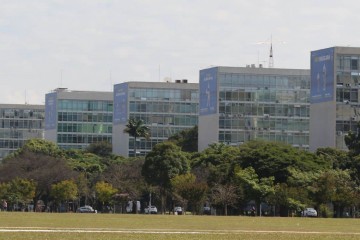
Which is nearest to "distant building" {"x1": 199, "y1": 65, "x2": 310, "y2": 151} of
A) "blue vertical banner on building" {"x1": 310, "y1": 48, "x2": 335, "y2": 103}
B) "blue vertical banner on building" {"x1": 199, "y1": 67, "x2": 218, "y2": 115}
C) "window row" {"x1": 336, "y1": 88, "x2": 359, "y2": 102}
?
"blue vertical banner on building" {"x1": 199, "y1": 67, "x2": 218, "y2": 115}

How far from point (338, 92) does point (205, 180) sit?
99.2ft

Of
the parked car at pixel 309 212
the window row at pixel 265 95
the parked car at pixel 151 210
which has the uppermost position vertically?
the window row at pixel 265 95

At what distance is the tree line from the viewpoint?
12281 cm

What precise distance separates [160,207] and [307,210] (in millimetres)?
35097

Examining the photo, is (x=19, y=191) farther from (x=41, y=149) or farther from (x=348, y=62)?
(x=348, y=62)

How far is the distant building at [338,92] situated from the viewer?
509 ft

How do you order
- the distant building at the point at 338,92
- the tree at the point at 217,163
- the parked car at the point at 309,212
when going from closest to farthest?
the parked car at the point at 309,212 < the tree at the point at 217,163 < the distant building at the point at 338,92

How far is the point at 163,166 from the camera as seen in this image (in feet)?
464

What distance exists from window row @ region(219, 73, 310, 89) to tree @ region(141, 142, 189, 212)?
43292 mm

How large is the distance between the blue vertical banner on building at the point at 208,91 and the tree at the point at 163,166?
1676 inches

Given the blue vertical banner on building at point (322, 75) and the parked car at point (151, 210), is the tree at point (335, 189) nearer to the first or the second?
the parked car at point (151, 210)

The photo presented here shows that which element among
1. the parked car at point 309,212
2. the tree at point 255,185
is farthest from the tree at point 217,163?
the parked car at point 309,212

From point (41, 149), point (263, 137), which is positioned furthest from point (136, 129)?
point (263, 137)

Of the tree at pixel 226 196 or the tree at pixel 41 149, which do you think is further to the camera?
the tree at pixel 41 149
